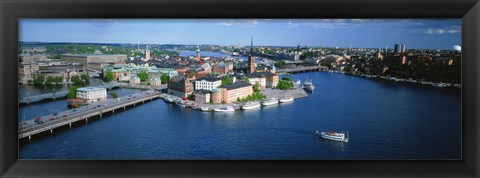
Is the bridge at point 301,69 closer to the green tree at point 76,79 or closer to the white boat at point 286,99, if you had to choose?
the white boat at point 286,99

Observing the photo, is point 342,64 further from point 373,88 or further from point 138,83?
point 138,83

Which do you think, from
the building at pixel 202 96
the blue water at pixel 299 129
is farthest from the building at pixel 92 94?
the building at pixel 202 96

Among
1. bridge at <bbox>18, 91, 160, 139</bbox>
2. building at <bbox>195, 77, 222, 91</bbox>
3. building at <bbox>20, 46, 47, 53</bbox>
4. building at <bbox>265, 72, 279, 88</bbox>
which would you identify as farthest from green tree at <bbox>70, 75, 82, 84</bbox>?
building at <bbox>265, 72, 279, 88</bbox>

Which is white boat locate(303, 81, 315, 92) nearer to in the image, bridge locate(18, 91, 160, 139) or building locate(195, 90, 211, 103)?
building locate(195, 90, 211, 103)

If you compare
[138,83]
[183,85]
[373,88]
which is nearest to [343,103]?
[373,88]

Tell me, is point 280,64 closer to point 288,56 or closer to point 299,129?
point 288,56

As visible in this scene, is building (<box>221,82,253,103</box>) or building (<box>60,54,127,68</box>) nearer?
building (<box>60,54,127,68</box>)
